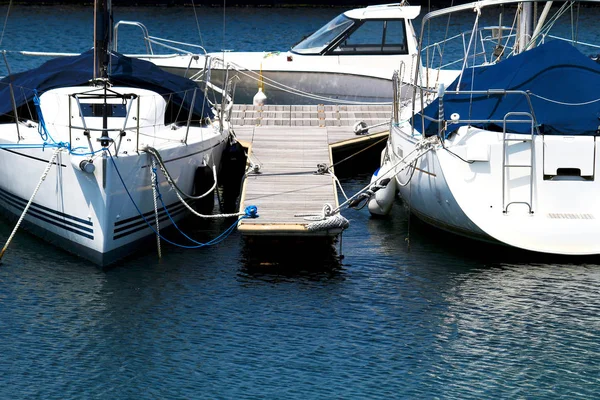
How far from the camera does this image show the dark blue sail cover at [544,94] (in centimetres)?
1294

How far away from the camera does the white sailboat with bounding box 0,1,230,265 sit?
41.0 ft

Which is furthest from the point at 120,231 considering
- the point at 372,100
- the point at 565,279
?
the point at 372,100

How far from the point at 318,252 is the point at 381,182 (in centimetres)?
191

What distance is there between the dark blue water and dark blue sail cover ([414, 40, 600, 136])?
5.64 ft

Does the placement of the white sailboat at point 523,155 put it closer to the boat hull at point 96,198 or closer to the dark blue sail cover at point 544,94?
the dark blue sail cover at point 544,94

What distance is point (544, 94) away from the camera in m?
13.3

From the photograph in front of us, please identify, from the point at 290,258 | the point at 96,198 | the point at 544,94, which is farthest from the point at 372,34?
the point at 96,198

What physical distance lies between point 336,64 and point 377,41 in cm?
103

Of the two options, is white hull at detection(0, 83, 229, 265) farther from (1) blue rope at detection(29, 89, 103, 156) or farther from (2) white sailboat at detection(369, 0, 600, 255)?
(2) white sailboat at detection(369, 0, 600, 255)

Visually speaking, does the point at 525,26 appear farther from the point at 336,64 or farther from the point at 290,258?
the point at 336,64

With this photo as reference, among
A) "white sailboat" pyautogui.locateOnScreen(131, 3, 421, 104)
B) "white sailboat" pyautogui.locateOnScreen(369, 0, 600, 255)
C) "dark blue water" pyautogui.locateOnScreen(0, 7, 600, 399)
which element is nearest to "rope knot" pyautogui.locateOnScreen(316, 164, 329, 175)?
"dark blue water" pyautogui.locateOnScreen(0, 7, 600, 399)

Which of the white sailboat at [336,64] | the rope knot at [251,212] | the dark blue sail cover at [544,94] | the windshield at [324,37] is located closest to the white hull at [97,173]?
the rope knot at [251,212]

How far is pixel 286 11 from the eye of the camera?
57656 millimetres

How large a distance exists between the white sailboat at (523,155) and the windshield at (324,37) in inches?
333
